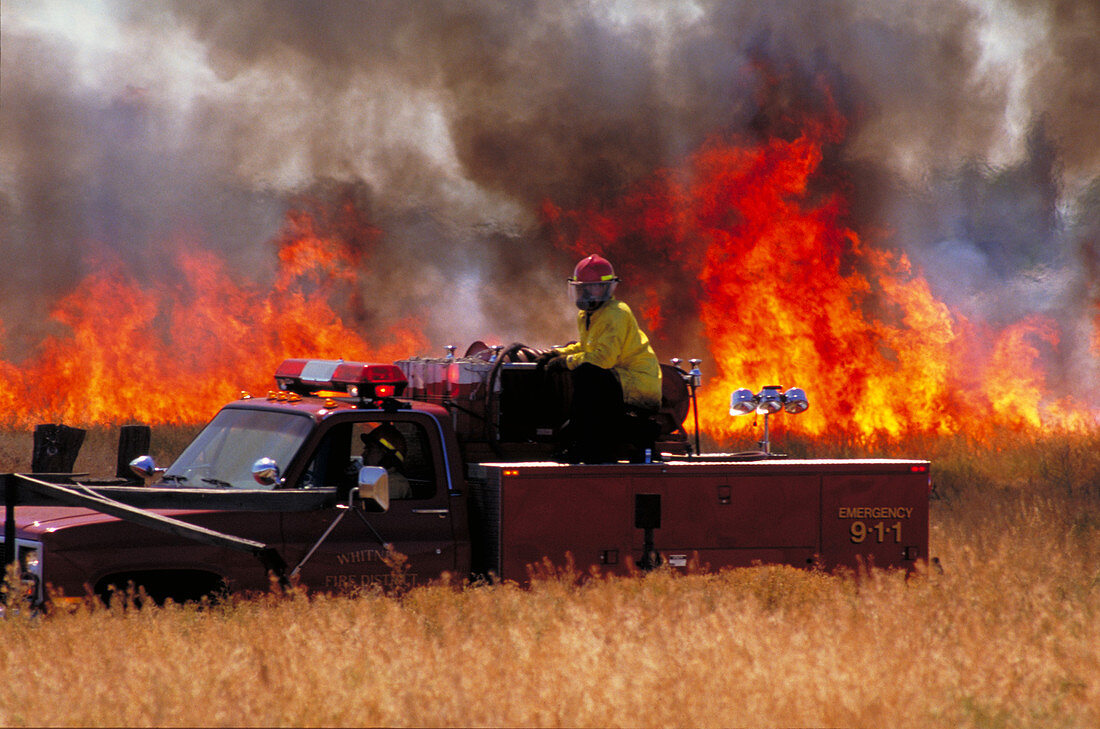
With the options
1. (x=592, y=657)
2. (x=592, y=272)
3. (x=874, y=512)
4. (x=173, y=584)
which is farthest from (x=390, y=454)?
(x=874, y=512)

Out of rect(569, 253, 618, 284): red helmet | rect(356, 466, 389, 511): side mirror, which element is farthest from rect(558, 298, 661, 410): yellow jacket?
rect(356, 466, 389, 511): side mirror

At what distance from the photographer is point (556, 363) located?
330 inches

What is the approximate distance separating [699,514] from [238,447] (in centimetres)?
283

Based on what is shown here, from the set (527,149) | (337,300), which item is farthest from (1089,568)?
(337,300)

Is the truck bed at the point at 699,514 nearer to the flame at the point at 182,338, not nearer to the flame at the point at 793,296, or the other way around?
the flame at the point at 793,296

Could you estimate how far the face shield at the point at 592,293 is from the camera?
8.25 m

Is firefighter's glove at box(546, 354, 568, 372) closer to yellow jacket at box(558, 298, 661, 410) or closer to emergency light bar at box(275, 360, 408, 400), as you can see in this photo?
yellow jacket at box(558, 298, 661, 410)

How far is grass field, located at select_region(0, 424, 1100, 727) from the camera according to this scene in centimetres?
566

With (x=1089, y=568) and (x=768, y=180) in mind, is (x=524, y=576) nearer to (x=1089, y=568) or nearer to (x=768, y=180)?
(x=1089, y=568)

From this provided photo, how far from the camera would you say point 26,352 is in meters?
29.1

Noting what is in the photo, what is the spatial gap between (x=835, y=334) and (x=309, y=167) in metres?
12.8

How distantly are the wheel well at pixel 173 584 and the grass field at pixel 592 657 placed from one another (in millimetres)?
127

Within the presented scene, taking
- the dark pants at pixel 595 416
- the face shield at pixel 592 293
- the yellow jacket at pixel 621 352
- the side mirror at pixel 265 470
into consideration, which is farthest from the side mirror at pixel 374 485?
the face shield at pixel 592 293

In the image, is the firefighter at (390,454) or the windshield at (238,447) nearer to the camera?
the windshield at (238,447)
